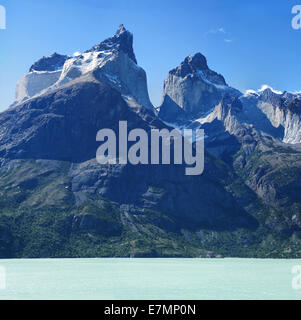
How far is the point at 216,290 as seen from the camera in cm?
13375
